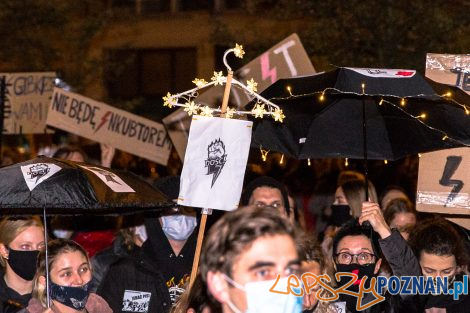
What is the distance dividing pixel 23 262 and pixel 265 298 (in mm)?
3308

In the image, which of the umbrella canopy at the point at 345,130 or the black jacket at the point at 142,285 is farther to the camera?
the umbrella canopy at the point at 345,130

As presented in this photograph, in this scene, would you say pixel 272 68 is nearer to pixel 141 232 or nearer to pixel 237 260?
pixel 141 232

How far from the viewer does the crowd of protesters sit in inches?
148

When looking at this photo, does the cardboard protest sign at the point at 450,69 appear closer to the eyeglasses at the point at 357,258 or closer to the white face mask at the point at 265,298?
the eyeglasses at the point at 357,258

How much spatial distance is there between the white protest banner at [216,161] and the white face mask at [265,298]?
2.14 m

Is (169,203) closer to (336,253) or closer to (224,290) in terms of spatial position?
(336,253)

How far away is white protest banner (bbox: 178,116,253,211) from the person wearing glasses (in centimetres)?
82

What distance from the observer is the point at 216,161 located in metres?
5.96

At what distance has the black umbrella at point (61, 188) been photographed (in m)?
5.57

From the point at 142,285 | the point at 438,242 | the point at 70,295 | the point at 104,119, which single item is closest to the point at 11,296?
the point at 70,295

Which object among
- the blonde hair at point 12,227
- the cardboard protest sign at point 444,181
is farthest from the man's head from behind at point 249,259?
the cardboard protest sign at point 444,181

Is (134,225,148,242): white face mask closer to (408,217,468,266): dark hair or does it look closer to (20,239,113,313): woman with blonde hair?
(20,239,113,313): woman with blonde hair

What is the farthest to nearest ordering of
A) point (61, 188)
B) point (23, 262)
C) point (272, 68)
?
point (272, 68), point (23, 262), point (61, 188)

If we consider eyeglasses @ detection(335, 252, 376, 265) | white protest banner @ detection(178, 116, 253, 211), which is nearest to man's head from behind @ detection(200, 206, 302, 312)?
white protest banner @ detection(178, 116, 253, 211)
